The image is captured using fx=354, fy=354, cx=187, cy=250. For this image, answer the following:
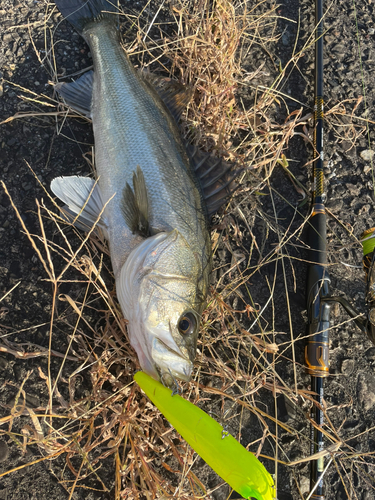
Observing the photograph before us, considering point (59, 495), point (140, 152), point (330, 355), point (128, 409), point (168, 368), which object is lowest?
point (330, 355)

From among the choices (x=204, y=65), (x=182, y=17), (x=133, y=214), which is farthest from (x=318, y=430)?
(x=182, y=17)

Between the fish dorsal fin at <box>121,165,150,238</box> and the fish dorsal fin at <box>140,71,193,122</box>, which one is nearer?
the fish dorsal fin at <box>121,165,150,238</box>

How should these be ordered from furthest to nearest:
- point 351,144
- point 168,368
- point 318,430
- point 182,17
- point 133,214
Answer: point 351,144, point 182,17, point 318,430, point 133,214, point 168,368

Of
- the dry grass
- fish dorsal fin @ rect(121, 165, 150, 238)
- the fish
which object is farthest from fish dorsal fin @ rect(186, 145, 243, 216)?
fish dorsal fin @ rect(121, 165, 150, 238)

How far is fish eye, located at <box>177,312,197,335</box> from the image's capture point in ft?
5.81

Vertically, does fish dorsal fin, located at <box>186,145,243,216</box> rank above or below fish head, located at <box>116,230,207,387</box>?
above

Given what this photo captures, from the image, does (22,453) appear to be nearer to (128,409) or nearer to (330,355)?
(128,409)

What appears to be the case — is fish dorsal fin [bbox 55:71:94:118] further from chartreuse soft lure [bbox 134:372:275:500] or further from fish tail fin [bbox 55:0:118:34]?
chartreuse soft lure [bbox 134:372:275:500]

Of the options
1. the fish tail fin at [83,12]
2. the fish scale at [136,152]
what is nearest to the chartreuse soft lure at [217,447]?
the fish scale at [136,152]

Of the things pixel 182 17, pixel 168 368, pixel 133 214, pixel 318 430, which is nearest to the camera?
pixel 168 368

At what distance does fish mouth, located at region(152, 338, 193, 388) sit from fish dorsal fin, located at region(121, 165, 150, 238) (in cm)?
60

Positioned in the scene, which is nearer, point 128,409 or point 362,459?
point 128,409

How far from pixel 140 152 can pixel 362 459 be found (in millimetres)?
2481

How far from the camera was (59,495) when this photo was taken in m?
2.04
